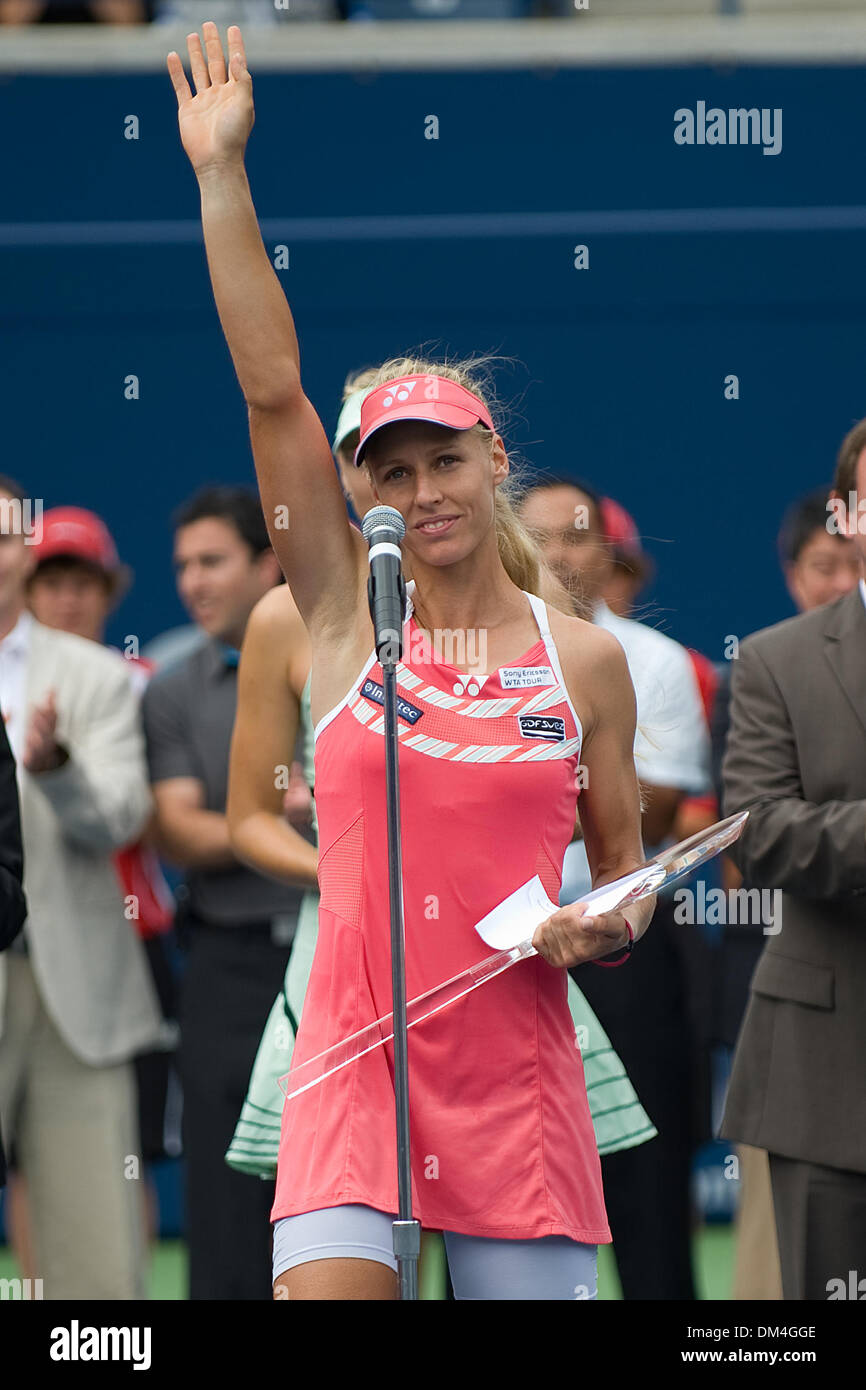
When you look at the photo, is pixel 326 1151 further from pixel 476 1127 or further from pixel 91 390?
pixel 91 390

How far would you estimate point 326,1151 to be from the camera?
256 centimetres

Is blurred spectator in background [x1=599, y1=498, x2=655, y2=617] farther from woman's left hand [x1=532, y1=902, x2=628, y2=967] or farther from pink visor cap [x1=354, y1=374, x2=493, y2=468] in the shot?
woman's left hand [x1=532, y1=902, x2=628, y2=967]

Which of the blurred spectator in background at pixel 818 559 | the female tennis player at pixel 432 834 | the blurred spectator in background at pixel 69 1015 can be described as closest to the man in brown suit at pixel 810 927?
the female tennis player at pixel 432 834

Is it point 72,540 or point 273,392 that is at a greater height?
point 72,540

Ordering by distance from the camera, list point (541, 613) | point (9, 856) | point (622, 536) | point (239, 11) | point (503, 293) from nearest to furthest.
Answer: point (541, 613) < point (9, 856) < point (622, 536) < point (503, 293) < point (239, 11)

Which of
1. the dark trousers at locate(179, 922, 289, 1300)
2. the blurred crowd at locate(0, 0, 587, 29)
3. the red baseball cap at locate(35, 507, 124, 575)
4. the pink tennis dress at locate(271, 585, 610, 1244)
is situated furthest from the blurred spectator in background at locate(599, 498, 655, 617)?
the blurred crowd at locate(0, 0, 587, 29)

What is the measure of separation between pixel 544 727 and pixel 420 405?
0.48 m

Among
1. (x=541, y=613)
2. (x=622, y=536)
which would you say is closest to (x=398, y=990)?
(x=541, y=613)

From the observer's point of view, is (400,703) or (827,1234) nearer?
(400,703)

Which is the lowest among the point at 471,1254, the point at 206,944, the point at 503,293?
the point at 471,1254

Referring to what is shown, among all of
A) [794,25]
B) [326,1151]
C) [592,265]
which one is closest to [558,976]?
[326,1151]

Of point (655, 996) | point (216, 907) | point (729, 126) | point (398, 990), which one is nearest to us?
point (398, 990)

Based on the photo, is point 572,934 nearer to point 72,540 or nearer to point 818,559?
point 818,559

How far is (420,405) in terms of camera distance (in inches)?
106
